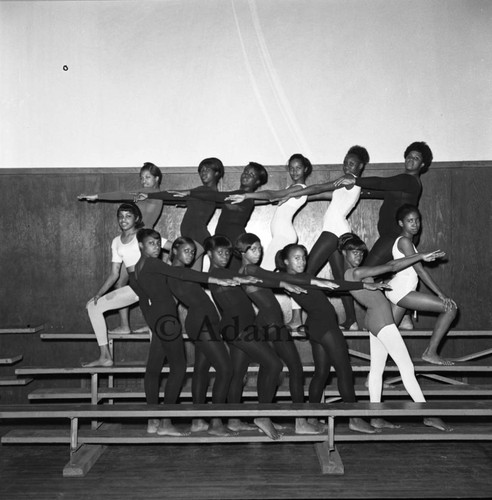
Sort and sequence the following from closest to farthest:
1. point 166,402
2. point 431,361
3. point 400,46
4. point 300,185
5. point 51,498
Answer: point 51,498 → point 166,402 → point 431,361 → point 300,185 → point 400,46

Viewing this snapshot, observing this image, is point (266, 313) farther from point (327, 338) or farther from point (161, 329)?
point (161, 329)

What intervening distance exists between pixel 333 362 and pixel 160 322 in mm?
1407

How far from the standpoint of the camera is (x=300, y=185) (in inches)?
247

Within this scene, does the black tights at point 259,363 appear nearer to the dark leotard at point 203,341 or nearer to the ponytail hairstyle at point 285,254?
the dark leotard at point 203,341

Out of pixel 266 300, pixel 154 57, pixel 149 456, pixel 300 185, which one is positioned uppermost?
pixel 154 57

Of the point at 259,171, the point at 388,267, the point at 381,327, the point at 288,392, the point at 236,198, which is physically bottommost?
the point at 288,392

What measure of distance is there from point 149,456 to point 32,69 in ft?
14.0

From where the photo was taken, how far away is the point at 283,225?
20.9 ft

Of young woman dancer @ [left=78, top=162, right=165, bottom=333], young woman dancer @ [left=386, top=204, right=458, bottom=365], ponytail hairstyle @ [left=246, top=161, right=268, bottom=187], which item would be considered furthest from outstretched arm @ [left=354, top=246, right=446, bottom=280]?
young woman dancer @ [left=78, top=162, right=165, bottom=333]

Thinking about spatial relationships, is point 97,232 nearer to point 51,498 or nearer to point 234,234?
point 234,234

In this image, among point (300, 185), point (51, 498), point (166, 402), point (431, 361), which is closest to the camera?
point (51, 498)

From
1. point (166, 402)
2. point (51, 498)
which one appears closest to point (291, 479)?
point (166, 402)

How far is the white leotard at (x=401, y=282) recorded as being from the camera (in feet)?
18.9

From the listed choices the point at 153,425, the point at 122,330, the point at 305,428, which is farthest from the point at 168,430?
the point at 122,330
